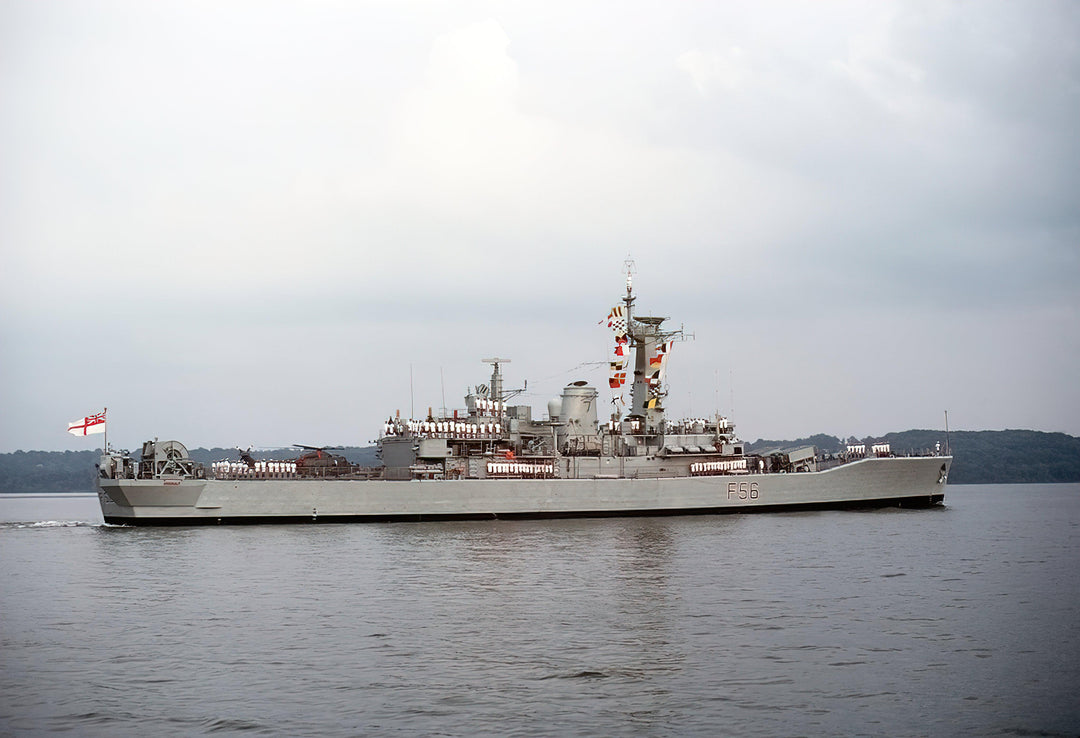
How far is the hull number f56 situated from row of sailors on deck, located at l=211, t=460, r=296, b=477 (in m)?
25.3

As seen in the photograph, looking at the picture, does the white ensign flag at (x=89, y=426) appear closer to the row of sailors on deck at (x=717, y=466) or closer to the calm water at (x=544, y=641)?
the calm water at (x=544, y=641)

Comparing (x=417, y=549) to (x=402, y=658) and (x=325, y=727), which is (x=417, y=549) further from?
(x=325, y=727)

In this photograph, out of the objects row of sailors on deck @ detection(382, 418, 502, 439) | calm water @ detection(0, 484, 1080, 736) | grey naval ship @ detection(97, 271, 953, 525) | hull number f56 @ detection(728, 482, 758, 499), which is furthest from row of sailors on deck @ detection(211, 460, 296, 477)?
hull number f56 @ detection(728, 482, 758, 499)

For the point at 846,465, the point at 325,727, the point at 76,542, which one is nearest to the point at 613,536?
the point at 846,465

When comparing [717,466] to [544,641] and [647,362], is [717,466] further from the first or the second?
[544,641]

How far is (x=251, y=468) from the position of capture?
51188mm

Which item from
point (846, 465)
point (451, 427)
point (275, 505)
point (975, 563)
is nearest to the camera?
point (975, 563)

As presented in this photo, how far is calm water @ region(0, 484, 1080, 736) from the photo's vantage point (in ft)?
47.0

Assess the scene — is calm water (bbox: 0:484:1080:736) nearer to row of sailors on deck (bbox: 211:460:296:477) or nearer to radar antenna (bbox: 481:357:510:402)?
row of sailors on deck (bbox: 211:460:296:477)

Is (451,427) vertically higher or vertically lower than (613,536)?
higher

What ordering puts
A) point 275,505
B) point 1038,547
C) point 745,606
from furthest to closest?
1. point 275,505
2. point 1038,547
3. point 745,606

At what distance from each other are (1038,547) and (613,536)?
1826 cm

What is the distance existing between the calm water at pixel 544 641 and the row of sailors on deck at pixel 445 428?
15.7 m

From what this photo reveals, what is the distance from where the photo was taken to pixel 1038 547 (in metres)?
40.7
